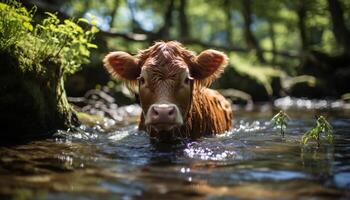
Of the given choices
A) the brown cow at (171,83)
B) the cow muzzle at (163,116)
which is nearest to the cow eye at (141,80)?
the brown cow at (171,83)

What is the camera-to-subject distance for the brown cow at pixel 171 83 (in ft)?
20.0

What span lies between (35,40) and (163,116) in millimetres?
2797

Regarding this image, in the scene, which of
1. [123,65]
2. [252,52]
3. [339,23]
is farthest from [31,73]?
[339,23]

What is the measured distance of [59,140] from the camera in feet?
22.7

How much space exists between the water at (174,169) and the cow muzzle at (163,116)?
1.14ft

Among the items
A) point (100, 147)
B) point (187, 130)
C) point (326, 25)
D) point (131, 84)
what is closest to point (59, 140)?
point (100, 147)

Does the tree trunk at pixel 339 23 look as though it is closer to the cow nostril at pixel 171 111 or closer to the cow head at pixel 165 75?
the cow head at pixel 165 75

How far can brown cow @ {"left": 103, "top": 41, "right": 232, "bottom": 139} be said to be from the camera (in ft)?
20.0

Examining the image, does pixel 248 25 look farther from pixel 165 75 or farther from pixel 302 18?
pixel 165 75

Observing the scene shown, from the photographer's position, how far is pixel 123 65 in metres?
7.41

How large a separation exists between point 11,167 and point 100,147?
6.05ft

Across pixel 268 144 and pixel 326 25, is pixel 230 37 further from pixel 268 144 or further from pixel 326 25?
pixel 268 144

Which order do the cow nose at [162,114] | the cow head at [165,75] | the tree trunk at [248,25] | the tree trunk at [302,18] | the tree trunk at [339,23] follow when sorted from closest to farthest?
1. the cow nose at [162,114]
2. the cow head at [165,75]
3. the tree trunk at [339,23]
4. the tree trunk at [248,25]
5. the tree trunk at [302,18]

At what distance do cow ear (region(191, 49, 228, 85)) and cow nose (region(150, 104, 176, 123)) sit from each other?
1500 millimetres
